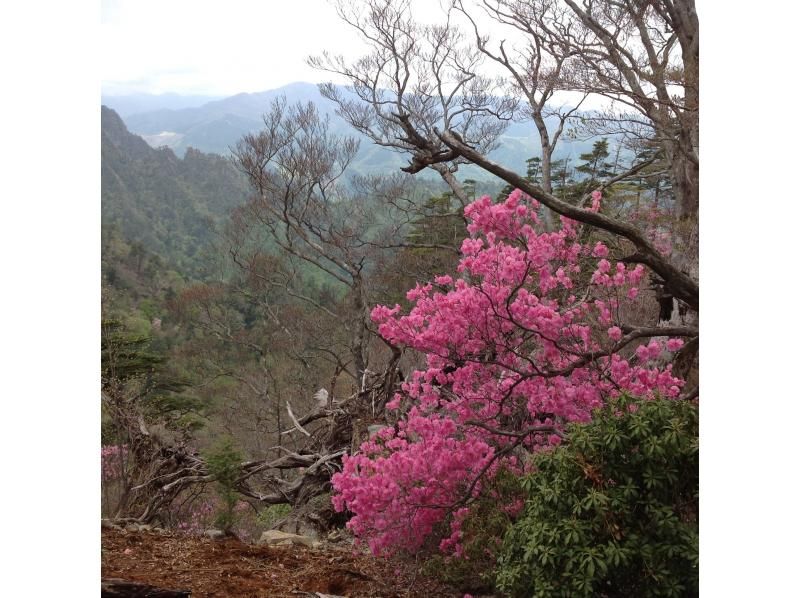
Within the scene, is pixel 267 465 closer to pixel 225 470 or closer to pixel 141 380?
pixel 225 470

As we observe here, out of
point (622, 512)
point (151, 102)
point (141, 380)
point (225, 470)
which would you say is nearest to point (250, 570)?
point (225, 470)

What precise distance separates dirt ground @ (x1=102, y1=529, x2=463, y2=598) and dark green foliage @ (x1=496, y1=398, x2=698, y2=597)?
91cm

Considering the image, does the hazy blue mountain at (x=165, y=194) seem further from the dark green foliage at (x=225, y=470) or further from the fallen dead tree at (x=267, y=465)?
the dark green foliage at (x=225, y=470)

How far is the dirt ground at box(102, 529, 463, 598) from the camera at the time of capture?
99.2 inches

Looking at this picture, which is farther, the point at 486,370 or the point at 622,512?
the point at 486,370

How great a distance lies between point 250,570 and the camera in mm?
2689

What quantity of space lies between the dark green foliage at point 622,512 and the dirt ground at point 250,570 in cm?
91

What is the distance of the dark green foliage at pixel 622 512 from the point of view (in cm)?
171

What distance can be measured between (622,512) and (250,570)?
1570 millimetres

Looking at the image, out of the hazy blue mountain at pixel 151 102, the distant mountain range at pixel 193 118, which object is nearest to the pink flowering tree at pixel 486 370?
the distant mountain range at pixel 193 118

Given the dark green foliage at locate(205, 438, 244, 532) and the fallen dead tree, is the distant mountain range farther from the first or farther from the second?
the dark green foliage at locate(205, 438, 244, 532)
